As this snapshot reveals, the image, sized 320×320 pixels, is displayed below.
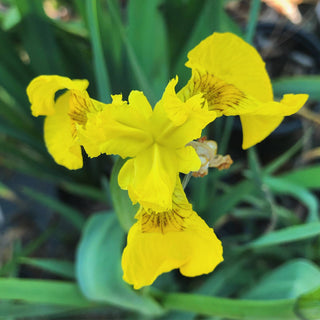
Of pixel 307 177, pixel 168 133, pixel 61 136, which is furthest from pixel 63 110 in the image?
pixel 307 177

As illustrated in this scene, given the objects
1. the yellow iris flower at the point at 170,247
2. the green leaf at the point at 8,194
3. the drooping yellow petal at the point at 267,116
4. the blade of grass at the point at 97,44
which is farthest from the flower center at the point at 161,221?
the green leaf at the point at 8,194

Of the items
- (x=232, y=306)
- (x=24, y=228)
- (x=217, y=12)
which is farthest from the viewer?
(x=24, y=228)

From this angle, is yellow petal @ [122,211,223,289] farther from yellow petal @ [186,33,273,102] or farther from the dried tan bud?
yellow petal @ [186,33,273,102]

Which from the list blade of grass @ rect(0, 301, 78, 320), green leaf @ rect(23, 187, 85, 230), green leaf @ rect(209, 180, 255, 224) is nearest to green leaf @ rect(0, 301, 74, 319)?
blade of grass @ rect(0, 301, 78, 320)

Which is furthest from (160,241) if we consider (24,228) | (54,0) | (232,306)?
(54,0)

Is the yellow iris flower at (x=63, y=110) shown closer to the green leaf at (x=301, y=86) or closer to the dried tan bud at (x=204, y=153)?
the dried tan bud at (x=204, y=153)

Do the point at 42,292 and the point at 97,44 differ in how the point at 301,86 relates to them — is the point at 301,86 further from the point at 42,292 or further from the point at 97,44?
the point at 42,292

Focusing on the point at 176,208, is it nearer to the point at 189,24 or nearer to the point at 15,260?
the point at 189,24
